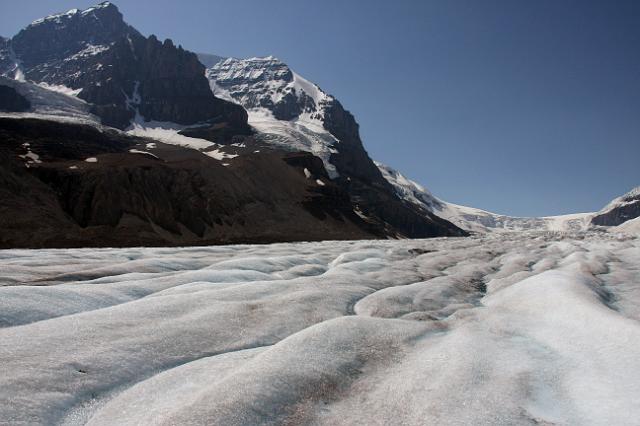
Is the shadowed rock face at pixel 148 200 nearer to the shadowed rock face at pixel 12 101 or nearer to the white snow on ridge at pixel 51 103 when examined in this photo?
the white snow on ridge at pixel 51 103

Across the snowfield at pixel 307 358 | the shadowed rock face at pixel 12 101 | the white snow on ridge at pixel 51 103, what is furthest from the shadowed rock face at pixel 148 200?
the shadowed rock face at pixel 12 101

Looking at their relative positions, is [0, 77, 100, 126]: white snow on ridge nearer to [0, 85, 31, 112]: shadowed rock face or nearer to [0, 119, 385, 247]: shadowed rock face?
[0, 85, 31, 112]: shadowed rock face

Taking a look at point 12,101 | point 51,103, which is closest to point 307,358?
point 12,101

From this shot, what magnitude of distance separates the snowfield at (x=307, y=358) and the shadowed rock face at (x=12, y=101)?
194 m

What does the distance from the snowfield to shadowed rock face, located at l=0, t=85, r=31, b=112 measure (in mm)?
194405

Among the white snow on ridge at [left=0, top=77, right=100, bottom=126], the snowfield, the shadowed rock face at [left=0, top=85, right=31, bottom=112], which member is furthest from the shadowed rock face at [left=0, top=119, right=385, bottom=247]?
the shadowed rock face at [left=0, top=85, right=31, bottom=112]

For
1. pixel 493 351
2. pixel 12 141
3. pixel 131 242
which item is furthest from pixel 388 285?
pixel 12 141

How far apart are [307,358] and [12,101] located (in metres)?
204

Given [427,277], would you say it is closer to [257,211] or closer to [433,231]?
[257,211]

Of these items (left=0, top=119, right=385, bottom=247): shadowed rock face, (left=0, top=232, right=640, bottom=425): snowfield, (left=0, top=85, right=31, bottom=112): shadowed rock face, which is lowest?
(left=0, top=232, right=640, bottom=425): snowfield

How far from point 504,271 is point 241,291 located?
32.1 ft

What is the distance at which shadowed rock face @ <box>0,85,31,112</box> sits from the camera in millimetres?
160375

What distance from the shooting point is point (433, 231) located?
552 ft

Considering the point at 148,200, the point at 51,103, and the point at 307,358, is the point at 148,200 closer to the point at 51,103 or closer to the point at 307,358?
the point at 307,358
